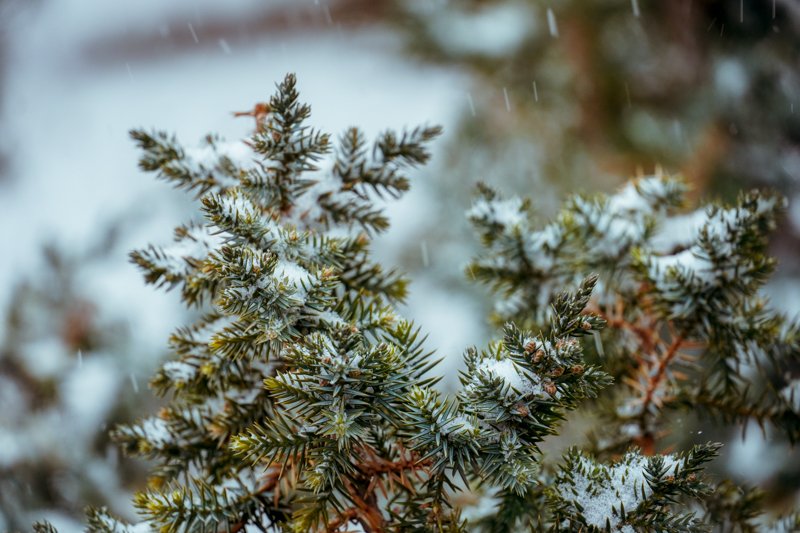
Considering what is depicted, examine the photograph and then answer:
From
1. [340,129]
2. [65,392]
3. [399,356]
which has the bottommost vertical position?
[399,356]

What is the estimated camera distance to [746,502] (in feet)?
2.61

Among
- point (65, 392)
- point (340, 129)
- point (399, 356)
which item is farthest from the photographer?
point (340, 129)

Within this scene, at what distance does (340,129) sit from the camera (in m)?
2.65

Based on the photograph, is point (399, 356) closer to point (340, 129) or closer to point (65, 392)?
point (65, 392)

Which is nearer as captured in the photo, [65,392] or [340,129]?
[65,392]

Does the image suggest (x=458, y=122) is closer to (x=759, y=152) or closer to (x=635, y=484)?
(x=759, y=152)

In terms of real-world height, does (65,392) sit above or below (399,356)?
above

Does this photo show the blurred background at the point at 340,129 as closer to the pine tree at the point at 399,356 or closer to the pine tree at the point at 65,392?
the pine tree at the point at 65,392

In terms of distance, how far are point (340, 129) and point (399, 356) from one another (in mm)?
2171

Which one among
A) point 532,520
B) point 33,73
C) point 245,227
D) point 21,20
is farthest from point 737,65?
point 33,73

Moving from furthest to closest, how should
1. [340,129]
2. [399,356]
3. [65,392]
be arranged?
1. [340,129]
2. [65,392]
3. [399,356]

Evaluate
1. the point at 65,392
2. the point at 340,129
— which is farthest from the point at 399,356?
the point at 340,129

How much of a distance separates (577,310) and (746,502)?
452mm

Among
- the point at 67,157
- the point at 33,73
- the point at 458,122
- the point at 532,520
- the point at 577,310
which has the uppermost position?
the point at 33,73
